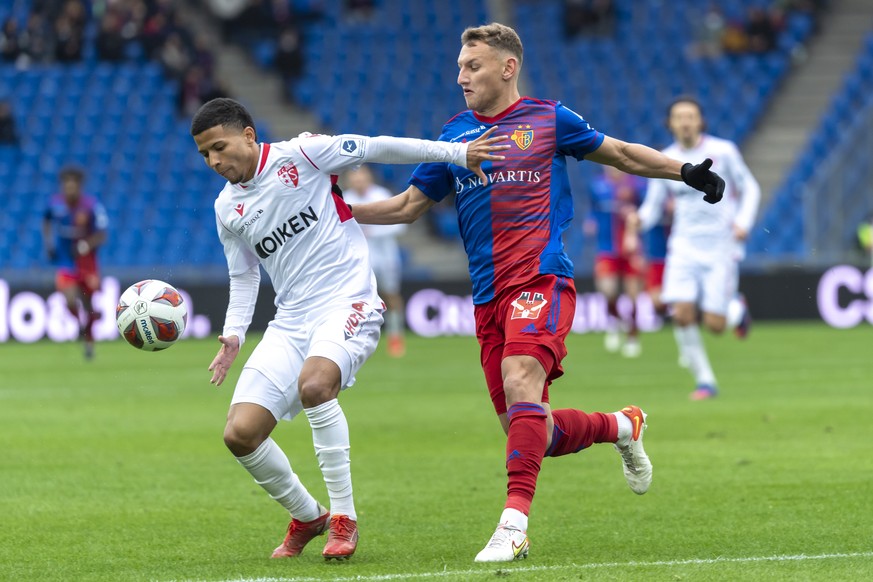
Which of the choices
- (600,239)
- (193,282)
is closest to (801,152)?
Result: (600,239)

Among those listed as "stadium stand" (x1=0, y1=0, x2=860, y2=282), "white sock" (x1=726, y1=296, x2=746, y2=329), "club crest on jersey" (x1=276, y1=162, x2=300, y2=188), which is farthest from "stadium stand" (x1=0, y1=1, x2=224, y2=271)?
"club crest on jersey" (x1=276, y1=162, x2=300, y2=188)

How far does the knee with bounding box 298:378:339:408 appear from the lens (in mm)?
6199

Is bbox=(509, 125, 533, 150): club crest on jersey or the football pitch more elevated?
bbox=(509, 125, 533, 150): club crest on jersey

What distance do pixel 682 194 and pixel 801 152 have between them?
16.2 meters

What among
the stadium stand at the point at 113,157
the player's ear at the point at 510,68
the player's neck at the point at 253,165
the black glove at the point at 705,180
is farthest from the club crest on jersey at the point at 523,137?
the stadium stand at the point at 113,157

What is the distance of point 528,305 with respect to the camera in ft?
21.0

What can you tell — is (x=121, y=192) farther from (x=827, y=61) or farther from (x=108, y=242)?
(x=827, y=61)

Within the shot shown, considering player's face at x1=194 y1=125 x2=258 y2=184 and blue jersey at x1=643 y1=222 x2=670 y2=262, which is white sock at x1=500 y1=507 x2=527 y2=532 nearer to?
player's face at x1=194 y1=125 x2=258 y2=184

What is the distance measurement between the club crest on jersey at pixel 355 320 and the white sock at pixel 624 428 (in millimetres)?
1334

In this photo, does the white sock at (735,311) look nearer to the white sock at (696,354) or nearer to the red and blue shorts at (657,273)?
the red and blue shorts at (657,273)

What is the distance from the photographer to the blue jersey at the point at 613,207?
20672 mm

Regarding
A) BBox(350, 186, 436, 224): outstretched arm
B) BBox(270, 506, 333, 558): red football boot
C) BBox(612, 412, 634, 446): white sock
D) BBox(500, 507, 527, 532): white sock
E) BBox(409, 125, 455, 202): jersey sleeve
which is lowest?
BBox(270, 506, 333, 558): red football boot

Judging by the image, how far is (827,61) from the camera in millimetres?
30719

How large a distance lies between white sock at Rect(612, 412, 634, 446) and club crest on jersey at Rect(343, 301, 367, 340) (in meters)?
1.33
